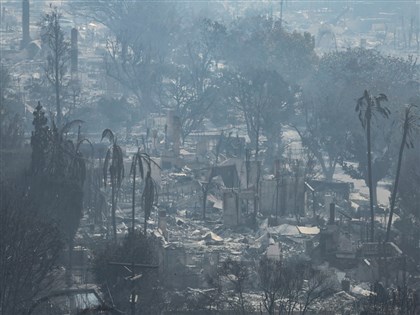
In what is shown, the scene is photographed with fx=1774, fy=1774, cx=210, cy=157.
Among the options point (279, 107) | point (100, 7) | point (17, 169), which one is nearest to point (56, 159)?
point (17, 169)

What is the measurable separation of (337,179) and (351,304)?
2076cm

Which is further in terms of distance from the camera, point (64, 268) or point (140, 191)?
point (140, 191)

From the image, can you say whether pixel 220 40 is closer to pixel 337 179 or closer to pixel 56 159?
pixel 337 179

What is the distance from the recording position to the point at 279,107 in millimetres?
56969

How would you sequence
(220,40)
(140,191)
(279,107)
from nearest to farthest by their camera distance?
(140,191) → (279,107) → (220,40)

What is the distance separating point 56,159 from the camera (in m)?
36.4

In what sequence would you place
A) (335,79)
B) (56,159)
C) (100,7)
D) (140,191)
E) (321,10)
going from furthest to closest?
1. (321,10)
2. (100,7)
3. (335,79)
4. (140,191)
5. (56,159)

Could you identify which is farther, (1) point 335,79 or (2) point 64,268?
(1) point 335,79

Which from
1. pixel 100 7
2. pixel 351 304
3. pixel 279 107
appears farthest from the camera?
pixel 100 7

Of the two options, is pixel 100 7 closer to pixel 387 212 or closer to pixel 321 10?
pixel 321 10

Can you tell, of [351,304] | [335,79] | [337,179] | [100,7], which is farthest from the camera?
[100,7]

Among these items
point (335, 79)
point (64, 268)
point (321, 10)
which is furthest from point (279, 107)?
point (321, 10)

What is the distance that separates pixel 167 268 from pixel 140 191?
1157cm

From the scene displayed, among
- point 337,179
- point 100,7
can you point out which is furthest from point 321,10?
point 337,179
